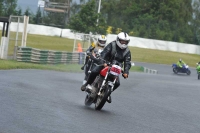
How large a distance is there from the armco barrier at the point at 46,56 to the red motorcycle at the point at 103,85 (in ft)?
58.3

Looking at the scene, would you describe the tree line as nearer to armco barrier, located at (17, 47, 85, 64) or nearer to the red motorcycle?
armco barrier, located at (17, 47, 85, 64)

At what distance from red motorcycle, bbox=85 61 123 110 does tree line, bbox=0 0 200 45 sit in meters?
39.2

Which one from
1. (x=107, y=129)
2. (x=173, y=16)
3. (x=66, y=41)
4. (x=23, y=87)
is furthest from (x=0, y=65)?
(x=173, y=16)

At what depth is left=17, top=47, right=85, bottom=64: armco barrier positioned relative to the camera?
3117cm

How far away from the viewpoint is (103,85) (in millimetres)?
12898

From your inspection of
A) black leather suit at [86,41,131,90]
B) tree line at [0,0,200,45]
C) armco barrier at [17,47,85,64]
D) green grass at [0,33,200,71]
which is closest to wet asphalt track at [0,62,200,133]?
black leather suit at [86,41,131,90]

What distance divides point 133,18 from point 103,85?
216 feet

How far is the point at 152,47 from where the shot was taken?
70688 millimetres

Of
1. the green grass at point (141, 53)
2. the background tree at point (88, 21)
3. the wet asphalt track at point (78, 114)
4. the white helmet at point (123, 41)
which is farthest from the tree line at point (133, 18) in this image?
the white helmet at point (123, 41)

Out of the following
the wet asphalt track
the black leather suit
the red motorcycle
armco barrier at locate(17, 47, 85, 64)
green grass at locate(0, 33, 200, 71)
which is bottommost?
green grass at locate(0, 33, 200, 71)

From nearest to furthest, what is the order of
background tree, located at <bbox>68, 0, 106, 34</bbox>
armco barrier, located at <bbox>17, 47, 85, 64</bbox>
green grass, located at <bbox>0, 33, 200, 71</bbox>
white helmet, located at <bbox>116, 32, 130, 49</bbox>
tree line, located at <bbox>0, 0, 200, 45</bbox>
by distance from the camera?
1. white helmet, located at <bbox>116, 32, 130, 49</bbox>
2. armco barrier, located at <bbox>17, 47, 85, 64</bbox>
3. background tree, located at <bbox>68, 0, 106, 34</bbox>
4. tree line, located at <bbox>0, 0, 200, 45</bbox>
5. green grass, located at <bbox>0, 33, 200, 71</bbox>

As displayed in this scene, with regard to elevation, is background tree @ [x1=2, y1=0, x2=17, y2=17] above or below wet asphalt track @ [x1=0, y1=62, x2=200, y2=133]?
above

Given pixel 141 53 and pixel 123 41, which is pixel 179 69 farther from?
pixel 123 41

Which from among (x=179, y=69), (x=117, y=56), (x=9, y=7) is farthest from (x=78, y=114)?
(x=9, y=7)
